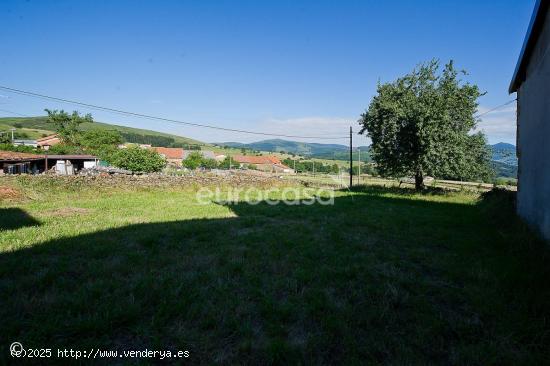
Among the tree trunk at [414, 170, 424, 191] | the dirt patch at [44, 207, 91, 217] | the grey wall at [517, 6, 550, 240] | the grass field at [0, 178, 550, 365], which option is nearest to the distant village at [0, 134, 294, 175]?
the dirt patch at [44, 207, 91, 217]

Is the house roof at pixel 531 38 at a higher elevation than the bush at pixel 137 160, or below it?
higher

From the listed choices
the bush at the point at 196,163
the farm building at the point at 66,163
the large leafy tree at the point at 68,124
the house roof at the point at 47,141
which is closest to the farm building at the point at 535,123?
the farm building at the point at 66,163

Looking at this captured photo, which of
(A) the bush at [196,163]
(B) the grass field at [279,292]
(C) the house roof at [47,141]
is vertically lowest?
(B) the grass field at [279,292]

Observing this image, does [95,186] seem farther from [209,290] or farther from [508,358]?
[508,358]

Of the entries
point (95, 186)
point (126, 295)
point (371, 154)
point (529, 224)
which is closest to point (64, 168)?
point (95, 186)

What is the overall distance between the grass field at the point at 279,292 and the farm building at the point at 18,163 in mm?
20848

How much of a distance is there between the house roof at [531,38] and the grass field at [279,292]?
16.8ft

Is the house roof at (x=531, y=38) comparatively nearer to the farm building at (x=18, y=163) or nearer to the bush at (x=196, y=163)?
the farm building at (x=18, y=163)

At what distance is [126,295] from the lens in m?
3.70

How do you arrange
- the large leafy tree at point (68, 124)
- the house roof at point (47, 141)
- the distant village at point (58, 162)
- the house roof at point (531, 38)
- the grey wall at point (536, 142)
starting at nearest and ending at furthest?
the grey wall at point (536, 142)
the house roof at point (531, 38)
the distant village at point (58, 162)
the large leafy tree at point (68, 124)
the house roof at point (47, 141)

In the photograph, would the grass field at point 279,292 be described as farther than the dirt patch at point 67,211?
No

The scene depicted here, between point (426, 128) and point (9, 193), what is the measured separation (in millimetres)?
21317

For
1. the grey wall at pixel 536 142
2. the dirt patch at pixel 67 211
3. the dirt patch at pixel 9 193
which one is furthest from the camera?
the dirt patch at pixel 9 193

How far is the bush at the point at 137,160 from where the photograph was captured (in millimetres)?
43750
